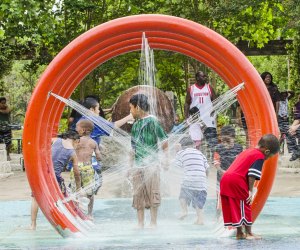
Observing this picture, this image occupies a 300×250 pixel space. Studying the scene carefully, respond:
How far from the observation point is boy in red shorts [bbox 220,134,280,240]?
782 cm

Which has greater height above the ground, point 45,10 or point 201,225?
point 45,10

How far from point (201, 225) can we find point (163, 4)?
37.6 feet

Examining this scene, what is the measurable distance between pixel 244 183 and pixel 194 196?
5.14 feet

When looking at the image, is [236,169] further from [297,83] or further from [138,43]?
[297,83]

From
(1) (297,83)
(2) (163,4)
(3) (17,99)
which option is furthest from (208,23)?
(3) (17,99)

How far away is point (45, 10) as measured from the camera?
14945mm

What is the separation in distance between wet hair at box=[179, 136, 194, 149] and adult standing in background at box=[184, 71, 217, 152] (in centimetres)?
38

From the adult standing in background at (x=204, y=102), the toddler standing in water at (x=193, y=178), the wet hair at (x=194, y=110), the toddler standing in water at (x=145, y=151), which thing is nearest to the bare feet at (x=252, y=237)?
the toddler standing in water at (x=145, y=151)

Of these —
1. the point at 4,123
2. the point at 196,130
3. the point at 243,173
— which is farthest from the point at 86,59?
the point at 4,123

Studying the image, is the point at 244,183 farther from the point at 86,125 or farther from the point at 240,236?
the point at 86,125

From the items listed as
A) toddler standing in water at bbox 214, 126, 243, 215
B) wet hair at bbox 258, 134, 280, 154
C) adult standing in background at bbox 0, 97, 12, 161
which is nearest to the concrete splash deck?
toddler standing in water at bbox 214, 126, 243, 215

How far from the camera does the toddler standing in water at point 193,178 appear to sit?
9.06 meters

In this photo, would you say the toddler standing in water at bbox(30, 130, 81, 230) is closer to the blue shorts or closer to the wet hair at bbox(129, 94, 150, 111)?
the wet hair at bbox(129, 94, 150, 111)

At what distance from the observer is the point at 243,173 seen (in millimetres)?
7871
